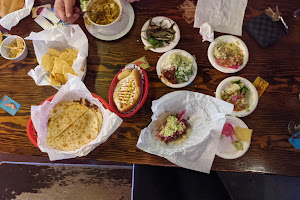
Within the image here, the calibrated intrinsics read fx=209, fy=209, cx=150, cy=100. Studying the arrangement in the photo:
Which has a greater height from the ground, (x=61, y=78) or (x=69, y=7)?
(x=69, y=7)

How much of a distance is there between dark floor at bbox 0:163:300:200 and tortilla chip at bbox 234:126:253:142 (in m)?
0.48

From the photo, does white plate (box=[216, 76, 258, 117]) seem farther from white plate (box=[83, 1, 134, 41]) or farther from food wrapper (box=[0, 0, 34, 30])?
food wrapper (box=[0, 0, 34, 30])

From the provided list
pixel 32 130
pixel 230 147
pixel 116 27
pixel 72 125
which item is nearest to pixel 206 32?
pixel 116 27

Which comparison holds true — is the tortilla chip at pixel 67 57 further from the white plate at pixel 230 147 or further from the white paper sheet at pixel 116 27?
the white plate at pixel 230 147

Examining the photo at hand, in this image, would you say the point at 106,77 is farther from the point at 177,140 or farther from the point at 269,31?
the point at 269,31

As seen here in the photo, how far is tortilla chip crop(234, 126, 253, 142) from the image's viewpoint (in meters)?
1.69

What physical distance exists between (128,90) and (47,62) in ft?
2.37

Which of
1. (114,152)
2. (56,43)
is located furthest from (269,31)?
(56,43)

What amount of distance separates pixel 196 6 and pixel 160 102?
3.18ft

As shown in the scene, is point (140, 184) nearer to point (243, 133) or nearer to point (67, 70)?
point (243, 133)

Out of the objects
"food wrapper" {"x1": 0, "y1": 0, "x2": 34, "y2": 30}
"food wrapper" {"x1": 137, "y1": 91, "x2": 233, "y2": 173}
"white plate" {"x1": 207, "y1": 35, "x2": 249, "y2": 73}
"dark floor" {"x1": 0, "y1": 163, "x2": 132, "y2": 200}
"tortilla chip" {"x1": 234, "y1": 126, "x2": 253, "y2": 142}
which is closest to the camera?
"food wrapper" {"x1": 137, "y1": 91, "x2": 233, "y2": 173}

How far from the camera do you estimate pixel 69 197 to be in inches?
106

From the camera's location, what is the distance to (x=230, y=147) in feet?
5.60

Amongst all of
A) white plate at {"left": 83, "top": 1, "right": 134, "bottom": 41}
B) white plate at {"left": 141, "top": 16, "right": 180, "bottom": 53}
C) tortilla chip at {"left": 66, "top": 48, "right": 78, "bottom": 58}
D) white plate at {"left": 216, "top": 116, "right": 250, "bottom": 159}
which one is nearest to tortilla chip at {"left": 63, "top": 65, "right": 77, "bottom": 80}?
tortilla chip at {"left": 66, "top": 48, "right": 78, "bottom": 58}
